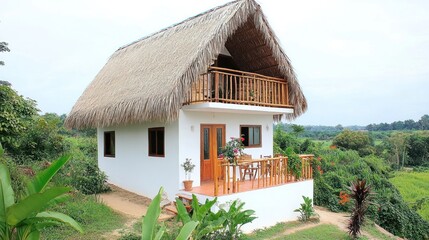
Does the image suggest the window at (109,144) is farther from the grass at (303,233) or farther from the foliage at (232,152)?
the grass at (303,233)

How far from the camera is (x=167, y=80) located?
8.43m

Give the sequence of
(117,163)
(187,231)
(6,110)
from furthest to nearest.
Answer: (117,163) → (6,110) → (187,231)

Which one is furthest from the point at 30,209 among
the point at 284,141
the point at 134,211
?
the point at 284,141

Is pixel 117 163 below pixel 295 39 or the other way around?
below

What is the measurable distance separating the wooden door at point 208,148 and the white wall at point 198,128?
7.7 inches

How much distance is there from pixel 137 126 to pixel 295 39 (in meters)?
8.62

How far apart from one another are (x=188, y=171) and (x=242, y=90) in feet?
9.65

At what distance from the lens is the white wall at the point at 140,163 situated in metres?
8.80

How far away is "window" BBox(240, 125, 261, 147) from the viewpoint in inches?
422

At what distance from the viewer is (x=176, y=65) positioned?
8.70 metres

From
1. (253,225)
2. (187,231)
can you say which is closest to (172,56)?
(253,225)

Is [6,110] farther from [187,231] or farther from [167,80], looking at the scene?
[187,231]

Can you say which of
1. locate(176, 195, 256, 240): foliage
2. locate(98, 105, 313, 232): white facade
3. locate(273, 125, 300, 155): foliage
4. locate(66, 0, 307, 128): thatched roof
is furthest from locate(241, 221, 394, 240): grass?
locate(273, 125, 300, 155): foliage

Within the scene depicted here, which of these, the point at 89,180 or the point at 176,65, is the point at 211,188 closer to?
the point at 176,65
